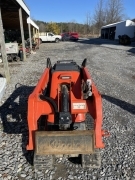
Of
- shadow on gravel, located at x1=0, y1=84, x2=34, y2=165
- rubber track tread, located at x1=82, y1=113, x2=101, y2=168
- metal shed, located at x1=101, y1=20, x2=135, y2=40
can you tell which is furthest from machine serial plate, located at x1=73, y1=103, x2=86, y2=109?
metal shed, located at x1=101, y1=20, x2=135, y2=40

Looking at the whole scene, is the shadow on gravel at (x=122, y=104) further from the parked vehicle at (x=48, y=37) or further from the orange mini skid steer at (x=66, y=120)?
the parked vehicle at (x=48, y=37)

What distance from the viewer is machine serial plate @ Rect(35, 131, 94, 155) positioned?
116 inches

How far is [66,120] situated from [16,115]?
106 inches

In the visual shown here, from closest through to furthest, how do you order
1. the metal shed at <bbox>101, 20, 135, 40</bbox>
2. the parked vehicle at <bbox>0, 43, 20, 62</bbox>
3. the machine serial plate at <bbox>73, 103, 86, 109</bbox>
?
the machine serial plate at <bbox>73, 103, 86, 109</bbox> → the parked vehicle at <bbox>0, 43, 20, 62</bbox> → the metal shed at <bbox>101, 20, 135, 40</bbox>

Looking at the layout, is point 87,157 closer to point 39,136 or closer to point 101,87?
point 39,136

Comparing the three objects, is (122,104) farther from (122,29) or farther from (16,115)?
(122,29)

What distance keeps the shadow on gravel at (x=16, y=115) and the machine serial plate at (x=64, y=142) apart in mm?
910

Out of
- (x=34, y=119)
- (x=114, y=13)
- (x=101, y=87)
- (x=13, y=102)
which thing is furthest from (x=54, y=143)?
(x=114, y=13)

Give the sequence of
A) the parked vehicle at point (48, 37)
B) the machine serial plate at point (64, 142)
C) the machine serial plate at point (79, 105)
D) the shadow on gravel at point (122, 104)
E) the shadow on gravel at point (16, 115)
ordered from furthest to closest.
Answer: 1. the parked vehicle at point (48, 37)
2. the shadow on gravel at point (122, 104)
3. the shadow on gravel at point (16, 115)
4. the machine serial plate at point (79, 105)
5. the machine serial plate at point (64, 142)

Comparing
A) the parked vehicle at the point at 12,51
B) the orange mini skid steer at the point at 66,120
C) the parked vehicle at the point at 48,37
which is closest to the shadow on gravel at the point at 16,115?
the orange mini skid steer at the point at 66,120

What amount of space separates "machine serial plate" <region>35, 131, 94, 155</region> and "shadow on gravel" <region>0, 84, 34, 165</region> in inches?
35.8

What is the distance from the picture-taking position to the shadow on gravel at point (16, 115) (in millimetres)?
4516

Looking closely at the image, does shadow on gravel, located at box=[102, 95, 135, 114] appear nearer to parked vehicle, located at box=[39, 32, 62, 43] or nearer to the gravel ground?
the gravel ground

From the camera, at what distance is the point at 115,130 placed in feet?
15.7
